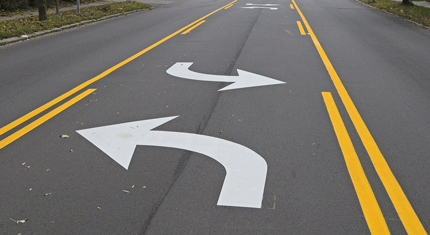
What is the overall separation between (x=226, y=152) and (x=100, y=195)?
1.41 m

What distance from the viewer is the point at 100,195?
3.42 m

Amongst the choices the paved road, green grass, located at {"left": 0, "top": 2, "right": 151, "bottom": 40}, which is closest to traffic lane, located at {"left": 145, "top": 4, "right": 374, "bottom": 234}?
the paved road

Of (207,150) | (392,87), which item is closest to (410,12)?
(392,87)

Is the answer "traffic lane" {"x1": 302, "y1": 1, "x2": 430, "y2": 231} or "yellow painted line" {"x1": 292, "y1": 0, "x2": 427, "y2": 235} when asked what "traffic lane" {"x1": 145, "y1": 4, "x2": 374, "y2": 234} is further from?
"traffic lane" {"x1": 302, "y1": 1, "x2": 430, "y2": 231}

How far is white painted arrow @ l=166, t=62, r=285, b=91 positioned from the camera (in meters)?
7.00

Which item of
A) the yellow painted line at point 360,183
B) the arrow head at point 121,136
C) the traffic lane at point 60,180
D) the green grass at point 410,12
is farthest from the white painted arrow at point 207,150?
the green grass at point 410,12

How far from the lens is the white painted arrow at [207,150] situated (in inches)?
136

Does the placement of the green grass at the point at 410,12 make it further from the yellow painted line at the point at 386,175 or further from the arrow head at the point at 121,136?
the arrow head at the point at 121,136

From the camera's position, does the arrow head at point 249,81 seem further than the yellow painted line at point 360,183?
Yes

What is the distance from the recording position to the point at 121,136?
4668 millimetres

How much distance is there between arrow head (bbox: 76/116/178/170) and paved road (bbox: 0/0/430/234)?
21mm

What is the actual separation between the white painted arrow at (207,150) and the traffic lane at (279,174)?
92 millimetres

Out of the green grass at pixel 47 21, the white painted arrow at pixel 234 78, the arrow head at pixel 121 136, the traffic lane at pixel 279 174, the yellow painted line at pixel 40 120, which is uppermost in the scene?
the traffic lane at pixel 279 174

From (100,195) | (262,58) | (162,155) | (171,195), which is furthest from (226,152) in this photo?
(262,58)
